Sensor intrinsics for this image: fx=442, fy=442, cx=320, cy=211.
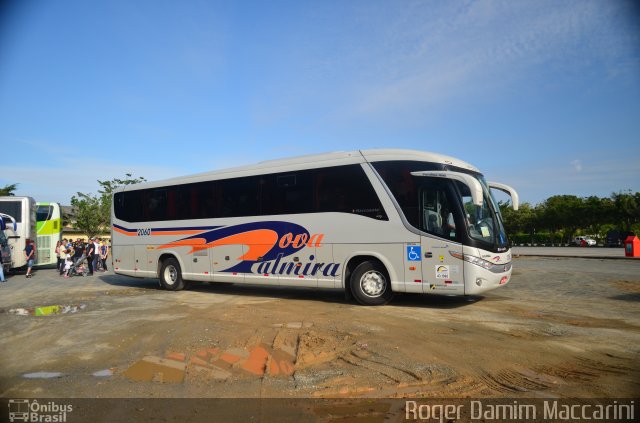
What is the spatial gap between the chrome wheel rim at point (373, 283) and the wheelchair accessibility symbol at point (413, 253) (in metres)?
0.86

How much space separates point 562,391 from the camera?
445 centimetres

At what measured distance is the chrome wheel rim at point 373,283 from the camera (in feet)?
33.2

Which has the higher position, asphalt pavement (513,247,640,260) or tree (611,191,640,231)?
tree (611,191,640,231)

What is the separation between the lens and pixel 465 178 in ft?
29.6

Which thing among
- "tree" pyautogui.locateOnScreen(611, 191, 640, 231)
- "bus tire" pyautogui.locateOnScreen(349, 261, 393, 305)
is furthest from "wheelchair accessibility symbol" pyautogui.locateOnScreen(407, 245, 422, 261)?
"tree" pyautogui.locateOnScreen(611, 191, 640, 231)

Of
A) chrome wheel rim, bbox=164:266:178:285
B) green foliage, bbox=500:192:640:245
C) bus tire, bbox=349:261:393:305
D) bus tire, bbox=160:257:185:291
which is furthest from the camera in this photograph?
green foliage, bbox=500:192:640:245

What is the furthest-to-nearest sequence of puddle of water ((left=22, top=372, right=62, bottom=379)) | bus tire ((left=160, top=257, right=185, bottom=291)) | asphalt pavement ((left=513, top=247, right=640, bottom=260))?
asphalt pavement ((left=513, top=247, right=640, bottom=260))
bus tire ((left=160, top=257, right=185, bottom=291))
puddle of water ((left=22, top=372, right=62, bottom=379))

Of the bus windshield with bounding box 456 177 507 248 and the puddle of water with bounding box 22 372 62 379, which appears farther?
the bus windshield with bounding box 456 177 507 248

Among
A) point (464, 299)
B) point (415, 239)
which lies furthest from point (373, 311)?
point (464, 299)

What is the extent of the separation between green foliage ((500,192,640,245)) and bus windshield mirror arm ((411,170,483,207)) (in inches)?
1703

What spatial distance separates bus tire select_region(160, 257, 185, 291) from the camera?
1412 centimetres

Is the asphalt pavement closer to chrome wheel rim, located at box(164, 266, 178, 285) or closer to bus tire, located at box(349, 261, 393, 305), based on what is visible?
bus tire, located at box(349, 261, 393, 305)

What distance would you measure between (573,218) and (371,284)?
56.5 metres

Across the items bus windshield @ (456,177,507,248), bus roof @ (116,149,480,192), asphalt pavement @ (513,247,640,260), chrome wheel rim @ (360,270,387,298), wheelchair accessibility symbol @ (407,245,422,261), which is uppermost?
bus roof @ (116,149,480,192)
